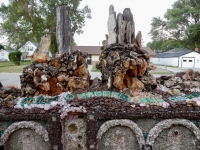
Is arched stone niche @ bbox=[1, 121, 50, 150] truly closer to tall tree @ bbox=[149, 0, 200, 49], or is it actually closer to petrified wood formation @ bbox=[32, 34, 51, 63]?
petrified wood formation @ bbox=[32, 34, 51, 63]

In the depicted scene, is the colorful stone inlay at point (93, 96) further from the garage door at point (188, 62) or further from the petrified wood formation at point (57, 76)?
the garage door at point (188, 62)

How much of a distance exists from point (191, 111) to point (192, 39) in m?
26.1

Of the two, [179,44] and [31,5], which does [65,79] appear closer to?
[31,5]

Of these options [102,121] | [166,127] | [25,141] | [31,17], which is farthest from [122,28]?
[31,17]

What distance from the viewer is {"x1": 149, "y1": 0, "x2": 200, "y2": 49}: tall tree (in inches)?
902

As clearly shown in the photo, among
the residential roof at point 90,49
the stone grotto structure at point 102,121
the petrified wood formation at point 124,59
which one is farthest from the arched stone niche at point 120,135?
the residential roof at point 90,49

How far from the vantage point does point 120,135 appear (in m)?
3.10

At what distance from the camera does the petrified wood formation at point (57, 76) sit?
3727 mm

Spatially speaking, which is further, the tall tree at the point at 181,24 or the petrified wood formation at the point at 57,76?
the tall tree at the point at 181,24

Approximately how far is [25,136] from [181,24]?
86.1ft

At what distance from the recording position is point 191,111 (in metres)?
3.07

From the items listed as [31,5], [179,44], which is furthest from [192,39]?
[31,5]

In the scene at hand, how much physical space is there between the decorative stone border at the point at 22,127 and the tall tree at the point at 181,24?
80.0ft

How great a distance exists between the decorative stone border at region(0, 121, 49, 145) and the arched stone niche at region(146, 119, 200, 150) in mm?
1794
